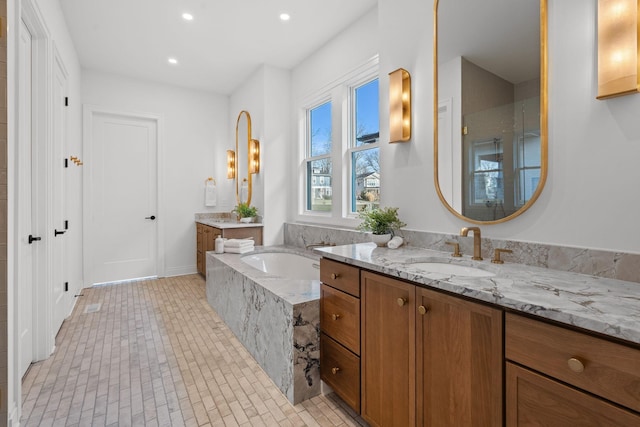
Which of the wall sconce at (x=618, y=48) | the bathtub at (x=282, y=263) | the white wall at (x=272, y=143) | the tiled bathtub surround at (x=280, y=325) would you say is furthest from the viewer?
the white wall at (x=272, y=143)

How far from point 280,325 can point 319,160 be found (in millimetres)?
2293

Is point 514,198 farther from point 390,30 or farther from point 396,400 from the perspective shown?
point 390,30

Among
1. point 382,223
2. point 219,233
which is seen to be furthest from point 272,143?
point 382,223

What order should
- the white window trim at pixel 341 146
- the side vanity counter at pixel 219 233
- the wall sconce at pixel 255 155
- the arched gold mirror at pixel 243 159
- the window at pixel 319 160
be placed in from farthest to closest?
the arched gold mirror at pixel 243 159, the wall sconce at pixel 255 155, the side vanity counter at pixel 219 233, the window at pixel 319 160, the white window trim at pixel 341 146

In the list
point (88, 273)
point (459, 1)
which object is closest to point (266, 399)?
point (459, 1)

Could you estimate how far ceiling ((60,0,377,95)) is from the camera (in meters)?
2.89

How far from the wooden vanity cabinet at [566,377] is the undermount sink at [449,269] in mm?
559

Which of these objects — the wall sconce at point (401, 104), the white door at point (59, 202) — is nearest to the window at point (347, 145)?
the wall sconce at point (401, 104)

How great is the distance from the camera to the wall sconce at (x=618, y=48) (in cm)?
118

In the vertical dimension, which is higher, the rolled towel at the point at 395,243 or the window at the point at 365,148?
the window at the point at 365,148

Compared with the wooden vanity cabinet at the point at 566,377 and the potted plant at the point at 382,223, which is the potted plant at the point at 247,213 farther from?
the wooden vanity cabinet at the point at 566,377

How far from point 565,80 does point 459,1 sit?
86 centimetres

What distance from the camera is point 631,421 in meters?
0.75

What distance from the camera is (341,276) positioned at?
1.73 m
